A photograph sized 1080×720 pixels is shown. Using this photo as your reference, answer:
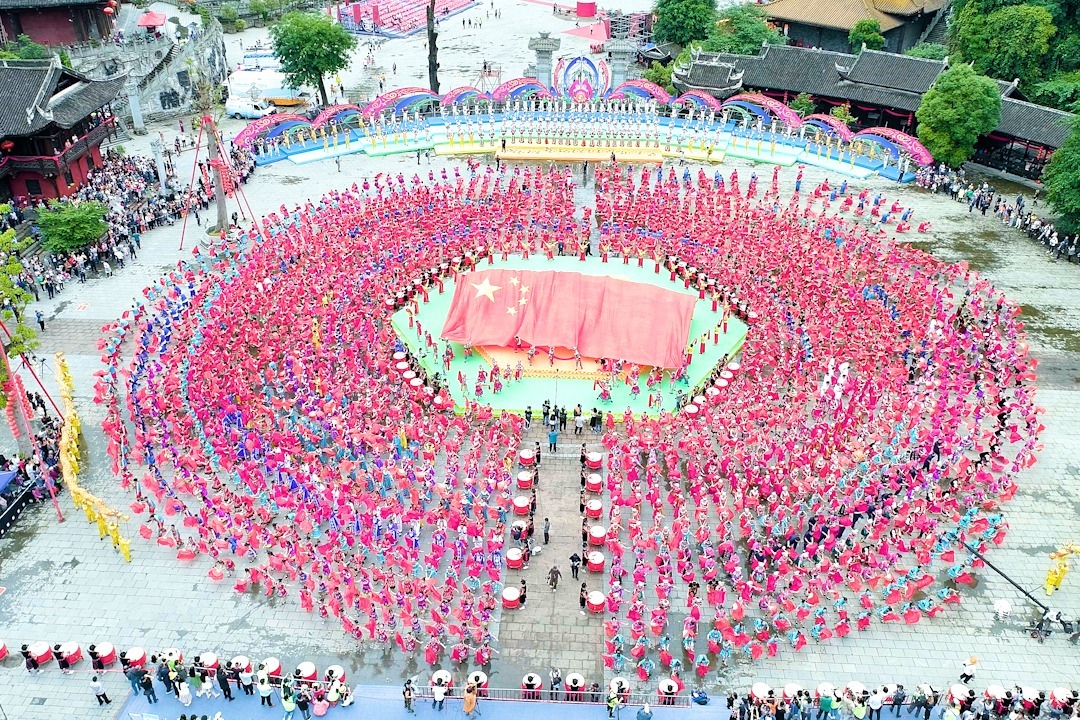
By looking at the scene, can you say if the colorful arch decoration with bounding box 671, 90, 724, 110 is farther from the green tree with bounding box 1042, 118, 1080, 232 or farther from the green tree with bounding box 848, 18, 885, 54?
the green tree with bounding box 1042, 118, 1080, 232

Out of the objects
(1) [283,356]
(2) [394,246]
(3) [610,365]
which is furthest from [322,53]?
(3) [610,365]

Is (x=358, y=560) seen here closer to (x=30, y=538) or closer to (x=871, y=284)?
(x=30, y=538)

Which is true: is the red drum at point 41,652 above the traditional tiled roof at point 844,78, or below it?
below

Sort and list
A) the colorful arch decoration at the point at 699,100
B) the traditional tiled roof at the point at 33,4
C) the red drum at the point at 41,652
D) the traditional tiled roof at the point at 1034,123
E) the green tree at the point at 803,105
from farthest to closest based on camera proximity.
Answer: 1. the traditional tiled roof at the point at 33,4
2. the colorful arch decoration at the point at 699,100
3. the green tree at the point at 803,105
4. the traditional tiled roof at the point at 1034,123
5. the red drum at the point at 41,652

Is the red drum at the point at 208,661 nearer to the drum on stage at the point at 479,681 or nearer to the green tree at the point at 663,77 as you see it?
the drum on stage at the point at 479,681

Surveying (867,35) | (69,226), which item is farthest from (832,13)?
(69,226)

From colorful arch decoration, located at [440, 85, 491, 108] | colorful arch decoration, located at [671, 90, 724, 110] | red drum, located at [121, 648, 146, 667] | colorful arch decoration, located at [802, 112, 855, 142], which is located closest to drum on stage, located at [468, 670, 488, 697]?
red drum, located at [121, 648, 146, 667]

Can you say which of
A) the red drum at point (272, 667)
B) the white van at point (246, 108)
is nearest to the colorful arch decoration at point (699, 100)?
the white van at point (246, 108)
